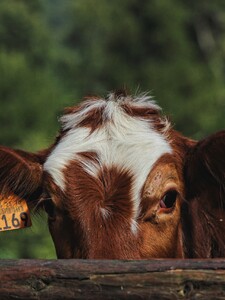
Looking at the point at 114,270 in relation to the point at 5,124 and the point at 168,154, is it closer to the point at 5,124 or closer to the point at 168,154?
the point at 168,154

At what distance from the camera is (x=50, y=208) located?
21.2 feet

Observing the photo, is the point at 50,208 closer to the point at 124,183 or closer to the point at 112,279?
the point at 124,183

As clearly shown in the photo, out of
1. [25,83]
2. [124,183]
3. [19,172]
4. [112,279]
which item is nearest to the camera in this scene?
[112,279]

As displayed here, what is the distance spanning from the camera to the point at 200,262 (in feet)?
14.8

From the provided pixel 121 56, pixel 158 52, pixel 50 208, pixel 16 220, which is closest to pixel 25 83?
pixel 121 56

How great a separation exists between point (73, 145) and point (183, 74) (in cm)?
5125

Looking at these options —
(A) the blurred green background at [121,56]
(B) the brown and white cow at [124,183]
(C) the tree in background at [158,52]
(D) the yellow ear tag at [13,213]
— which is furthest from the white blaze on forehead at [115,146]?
(C) the tree in background at [158,52]

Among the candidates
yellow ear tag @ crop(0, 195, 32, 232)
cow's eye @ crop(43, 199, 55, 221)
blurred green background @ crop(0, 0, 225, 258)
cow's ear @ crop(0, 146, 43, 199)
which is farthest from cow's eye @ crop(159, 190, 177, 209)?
blurred green background @ crop(0, 0, 225, 258)

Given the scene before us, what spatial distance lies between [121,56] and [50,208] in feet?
173

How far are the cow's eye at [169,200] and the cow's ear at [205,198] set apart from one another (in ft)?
0.78

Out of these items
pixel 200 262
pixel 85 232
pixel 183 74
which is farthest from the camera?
pixel 183 74

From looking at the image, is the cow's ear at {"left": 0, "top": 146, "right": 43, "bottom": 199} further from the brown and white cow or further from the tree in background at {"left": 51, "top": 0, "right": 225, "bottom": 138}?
the tree in background at {"left": 51, "top": 0, "right": 225, "bottom": 138}

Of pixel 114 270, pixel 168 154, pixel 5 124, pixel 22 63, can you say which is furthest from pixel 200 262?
pixel 22 63

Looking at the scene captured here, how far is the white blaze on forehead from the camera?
6262 mm
